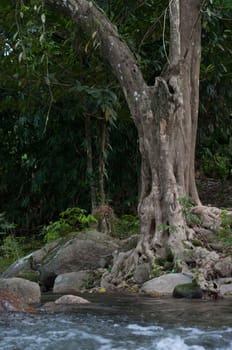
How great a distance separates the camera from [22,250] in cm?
1262

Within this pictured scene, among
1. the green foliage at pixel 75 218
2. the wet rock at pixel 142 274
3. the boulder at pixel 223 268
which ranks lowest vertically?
the wet rock at pixel 142 274

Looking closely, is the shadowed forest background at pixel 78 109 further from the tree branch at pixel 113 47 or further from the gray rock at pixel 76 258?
the gray rock at pixel 76 258

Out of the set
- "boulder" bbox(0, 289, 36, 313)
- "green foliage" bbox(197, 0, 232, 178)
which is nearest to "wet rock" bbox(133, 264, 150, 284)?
"boulder" bbox(0, 289, 36, 313)

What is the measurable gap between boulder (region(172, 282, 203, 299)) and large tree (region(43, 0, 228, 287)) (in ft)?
2.85

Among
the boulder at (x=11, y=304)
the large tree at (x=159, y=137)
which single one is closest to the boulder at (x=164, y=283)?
the large tree at (x=159, y=137)

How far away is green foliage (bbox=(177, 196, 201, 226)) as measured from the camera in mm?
8258

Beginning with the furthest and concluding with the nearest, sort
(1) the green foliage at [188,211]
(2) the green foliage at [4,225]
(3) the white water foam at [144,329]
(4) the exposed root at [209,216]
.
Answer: (2) the green foliage at [4,225], (4) the exposed root at [209,216], (1) the green foliage at [188,211], (3) the white water foam at [144,329]

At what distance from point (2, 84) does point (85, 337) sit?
7.60m

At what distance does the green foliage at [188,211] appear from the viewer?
27.1 feet

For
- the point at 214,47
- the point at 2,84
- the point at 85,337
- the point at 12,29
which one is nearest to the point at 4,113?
the point at 2,84

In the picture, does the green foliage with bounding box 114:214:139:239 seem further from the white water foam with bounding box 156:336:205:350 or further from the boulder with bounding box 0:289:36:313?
the white water foam with bounding box 156:336:205:350

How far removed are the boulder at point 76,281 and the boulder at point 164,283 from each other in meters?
1.14

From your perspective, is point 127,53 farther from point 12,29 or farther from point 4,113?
point 4,113

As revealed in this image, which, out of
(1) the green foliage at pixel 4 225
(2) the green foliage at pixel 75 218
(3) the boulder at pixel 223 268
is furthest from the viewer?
(2) the green foliage at pixel 75 218
